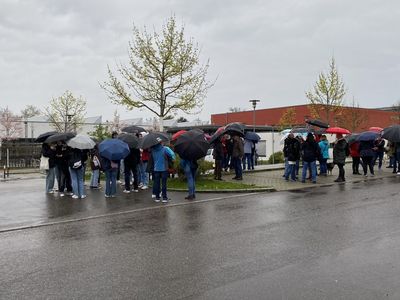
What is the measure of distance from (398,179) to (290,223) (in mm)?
9754

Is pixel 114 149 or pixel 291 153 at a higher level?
pixel 114 149

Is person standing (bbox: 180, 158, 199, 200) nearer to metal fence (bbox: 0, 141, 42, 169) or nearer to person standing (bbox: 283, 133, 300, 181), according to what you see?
person standing (bbox: 283, 133, 300, 181)

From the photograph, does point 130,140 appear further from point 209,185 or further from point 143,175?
point 209,185

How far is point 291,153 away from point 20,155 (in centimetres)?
1816

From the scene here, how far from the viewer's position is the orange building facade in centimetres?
4498

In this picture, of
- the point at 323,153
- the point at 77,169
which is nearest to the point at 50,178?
the point at 77,169

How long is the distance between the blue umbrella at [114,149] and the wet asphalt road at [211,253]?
1865 millimetres

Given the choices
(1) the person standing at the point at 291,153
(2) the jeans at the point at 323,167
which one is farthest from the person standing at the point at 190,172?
(2) the jeans at the point at 323,167

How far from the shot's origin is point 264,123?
5588 centimetres

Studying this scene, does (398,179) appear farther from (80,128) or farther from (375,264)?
(80,128)

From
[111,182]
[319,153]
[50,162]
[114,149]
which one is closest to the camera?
[114,149]

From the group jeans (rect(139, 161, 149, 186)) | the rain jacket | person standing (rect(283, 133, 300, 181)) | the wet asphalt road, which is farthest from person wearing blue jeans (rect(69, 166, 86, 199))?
the rain jacket

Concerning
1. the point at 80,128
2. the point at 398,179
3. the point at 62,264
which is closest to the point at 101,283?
the point at 62,264

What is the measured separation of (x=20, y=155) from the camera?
27141 mm
